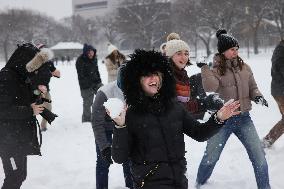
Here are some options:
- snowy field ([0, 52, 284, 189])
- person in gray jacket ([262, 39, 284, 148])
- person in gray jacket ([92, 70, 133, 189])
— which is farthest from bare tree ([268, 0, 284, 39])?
person in gray jacket ([92, 70, 133, 189])

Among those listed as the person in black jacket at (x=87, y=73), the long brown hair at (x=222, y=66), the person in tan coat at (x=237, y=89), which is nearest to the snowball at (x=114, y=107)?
the person in tan coat at (x=237, y=89)

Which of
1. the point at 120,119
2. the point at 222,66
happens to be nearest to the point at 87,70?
the point at 222,66

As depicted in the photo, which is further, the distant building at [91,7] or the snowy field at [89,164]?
the distant building at [91,7]

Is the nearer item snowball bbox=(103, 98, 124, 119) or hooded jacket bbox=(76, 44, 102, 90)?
snowball bbox=(103, 98, 124, 119)

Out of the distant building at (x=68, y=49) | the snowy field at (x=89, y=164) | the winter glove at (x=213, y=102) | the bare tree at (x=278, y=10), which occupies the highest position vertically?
the bare tree at (x=278, y=10)

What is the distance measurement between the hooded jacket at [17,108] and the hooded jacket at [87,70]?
548cm

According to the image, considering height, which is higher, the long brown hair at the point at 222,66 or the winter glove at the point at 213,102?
the long brown hair at the point at 222,66

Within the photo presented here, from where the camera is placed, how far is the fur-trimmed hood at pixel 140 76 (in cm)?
270

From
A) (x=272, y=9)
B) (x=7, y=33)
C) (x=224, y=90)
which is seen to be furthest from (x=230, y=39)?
(x=7, y=33)

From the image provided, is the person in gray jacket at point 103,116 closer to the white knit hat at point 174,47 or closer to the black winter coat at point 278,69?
the white knit hat at point 174,47

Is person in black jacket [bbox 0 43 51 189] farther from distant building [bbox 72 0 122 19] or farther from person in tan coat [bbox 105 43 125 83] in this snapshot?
distant building [bbox 72 0 122 19]

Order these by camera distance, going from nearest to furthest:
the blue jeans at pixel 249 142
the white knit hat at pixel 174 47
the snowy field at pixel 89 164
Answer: the white knit hat at pixel 174 47, the blue jeans at pixel 249 142, the snowy field at pixel 89 164

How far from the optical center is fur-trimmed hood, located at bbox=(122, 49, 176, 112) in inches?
106

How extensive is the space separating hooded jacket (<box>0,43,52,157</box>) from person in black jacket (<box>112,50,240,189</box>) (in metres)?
1.37
